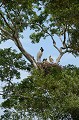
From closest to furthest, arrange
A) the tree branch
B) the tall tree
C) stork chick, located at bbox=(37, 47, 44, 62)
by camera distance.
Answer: the tall tree < the tree branch < stork chick, located at bbox=(37, 47, 44, 62)

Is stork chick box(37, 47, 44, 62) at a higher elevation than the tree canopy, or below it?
higher

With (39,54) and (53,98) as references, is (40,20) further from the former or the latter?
(53,98)

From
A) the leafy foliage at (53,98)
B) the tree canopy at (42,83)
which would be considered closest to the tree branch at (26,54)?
the tree canopy at (42,83)

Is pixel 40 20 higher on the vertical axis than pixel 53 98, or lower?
higher

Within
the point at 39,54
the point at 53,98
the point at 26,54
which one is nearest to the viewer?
the point at 53,98

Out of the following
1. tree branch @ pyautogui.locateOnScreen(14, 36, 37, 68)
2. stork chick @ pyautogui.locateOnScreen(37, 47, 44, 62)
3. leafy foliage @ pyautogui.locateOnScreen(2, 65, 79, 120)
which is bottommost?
leafy foliage @ pyautogui.locateOnScreen(2, 65, 79, 120)

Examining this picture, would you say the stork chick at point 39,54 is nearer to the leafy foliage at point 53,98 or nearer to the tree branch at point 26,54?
the tree branch at point 26,54

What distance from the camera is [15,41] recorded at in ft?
62.5

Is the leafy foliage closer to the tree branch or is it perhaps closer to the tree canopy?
the tree canopy

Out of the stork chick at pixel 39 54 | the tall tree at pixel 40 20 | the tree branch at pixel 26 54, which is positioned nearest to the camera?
the tall tree at pixel 40 20

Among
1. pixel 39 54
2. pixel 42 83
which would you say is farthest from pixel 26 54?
pixel 42 83

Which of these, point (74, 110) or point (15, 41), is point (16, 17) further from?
point (74, 110)

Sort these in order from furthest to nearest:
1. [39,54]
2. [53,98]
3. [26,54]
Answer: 1. [39,54]
2. [26,54]
3. [53,98]

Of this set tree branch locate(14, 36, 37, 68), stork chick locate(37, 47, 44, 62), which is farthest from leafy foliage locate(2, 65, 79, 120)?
stork chick locate(37, 47, 44, 62)
